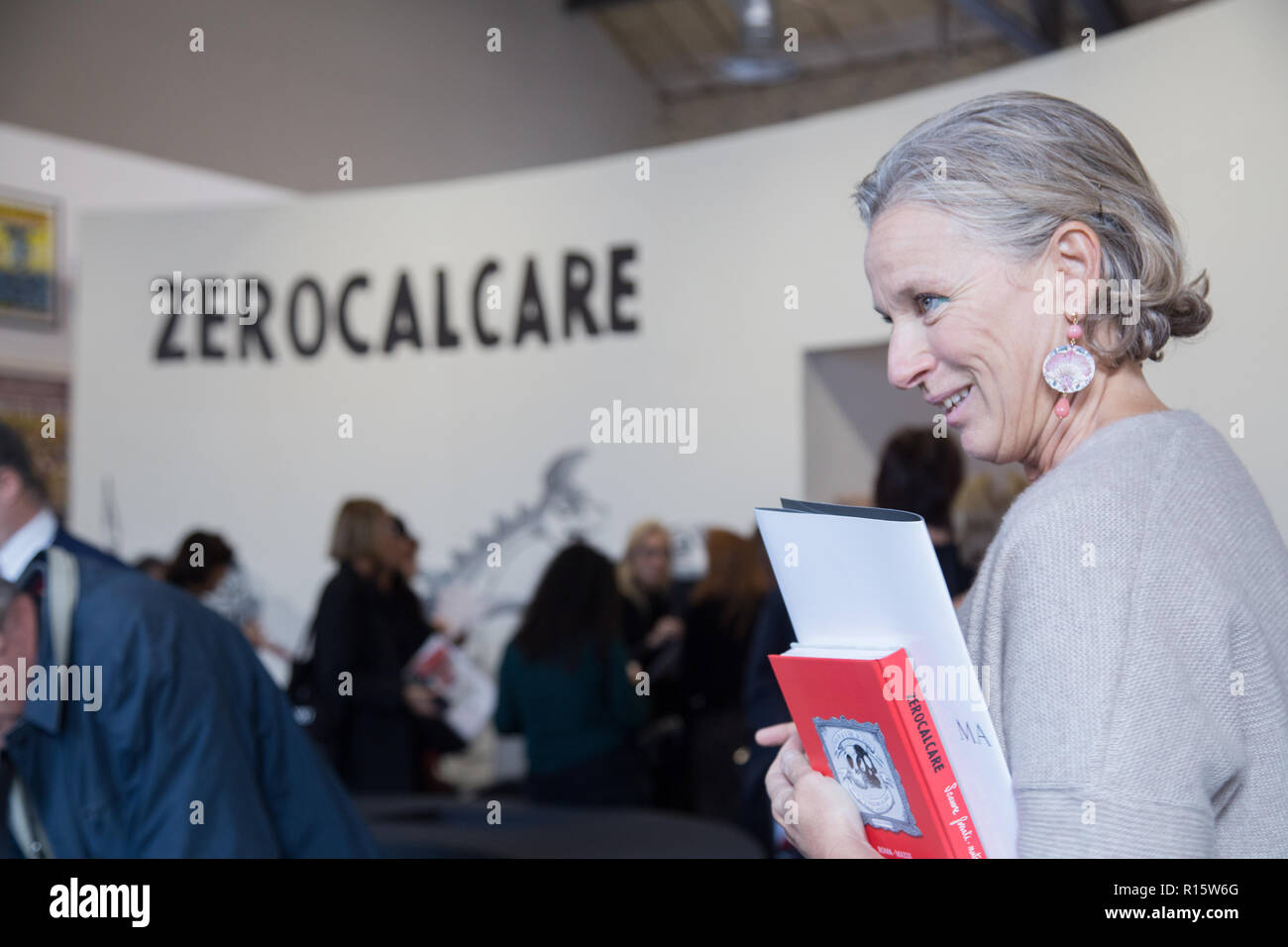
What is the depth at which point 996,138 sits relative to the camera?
1.04 metres

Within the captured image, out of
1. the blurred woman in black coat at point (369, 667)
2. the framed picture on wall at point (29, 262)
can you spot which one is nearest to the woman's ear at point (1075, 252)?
the blurred woman in black coat at point (369, 667)

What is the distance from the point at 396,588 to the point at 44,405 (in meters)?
4.79

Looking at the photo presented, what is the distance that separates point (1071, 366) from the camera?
1037 millimetres

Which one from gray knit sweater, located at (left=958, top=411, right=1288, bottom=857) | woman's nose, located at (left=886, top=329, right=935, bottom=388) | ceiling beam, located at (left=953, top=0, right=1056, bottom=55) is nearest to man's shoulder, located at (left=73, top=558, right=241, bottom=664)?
woman's nose, located at (left=886, top=329, right=935, bottom=388)

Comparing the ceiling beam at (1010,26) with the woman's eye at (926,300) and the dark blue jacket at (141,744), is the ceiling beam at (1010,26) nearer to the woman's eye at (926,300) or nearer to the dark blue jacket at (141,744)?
the dark blue jacket at (141,744)

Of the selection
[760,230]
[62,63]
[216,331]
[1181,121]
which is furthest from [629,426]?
[62,63]

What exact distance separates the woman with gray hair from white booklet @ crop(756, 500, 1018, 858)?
0.06ft

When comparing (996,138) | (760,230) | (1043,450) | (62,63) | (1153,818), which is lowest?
(1153,818)

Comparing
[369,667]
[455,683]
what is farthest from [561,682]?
[369,667]

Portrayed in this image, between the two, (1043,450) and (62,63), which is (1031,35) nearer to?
(62,63)

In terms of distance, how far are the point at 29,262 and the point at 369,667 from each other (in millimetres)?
5083

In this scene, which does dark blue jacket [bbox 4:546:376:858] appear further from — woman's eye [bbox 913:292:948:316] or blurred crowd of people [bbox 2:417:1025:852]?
blurred crowd of people [bbox 2:417:1025:852]

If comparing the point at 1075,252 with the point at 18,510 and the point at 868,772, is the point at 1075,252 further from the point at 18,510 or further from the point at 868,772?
the point at 18,510

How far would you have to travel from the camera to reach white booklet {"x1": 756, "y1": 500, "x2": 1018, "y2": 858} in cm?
97
